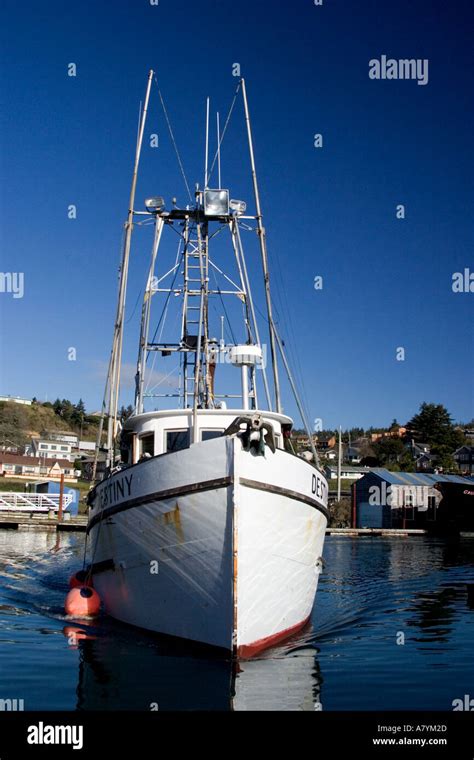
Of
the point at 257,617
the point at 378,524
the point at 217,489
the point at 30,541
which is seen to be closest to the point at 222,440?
the point at 217,489

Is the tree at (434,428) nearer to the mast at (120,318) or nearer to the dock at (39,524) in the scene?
the dock at (39,524)

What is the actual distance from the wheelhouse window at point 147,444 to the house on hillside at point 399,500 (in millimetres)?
47736

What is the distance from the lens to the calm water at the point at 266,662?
10352mm

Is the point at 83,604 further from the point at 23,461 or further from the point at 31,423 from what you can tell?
the point at 31,423

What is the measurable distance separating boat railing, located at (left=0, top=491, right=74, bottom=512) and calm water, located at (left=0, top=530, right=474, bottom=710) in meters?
36.1

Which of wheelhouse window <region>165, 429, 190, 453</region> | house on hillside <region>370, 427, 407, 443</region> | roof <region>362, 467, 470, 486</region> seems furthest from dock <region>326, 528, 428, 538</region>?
house on hillside <region>370, 427, 407, 443</region>

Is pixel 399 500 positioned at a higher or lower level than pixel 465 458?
lower

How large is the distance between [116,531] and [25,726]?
21.7 ft

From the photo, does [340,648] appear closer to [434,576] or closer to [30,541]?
[434,576]

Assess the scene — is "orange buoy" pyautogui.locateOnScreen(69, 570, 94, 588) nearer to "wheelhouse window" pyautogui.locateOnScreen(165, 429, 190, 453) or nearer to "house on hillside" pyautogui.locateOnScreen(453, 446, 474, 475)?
"wheelhouse window" pyautogui.locateOnScreen(165, 429, 190, 453)

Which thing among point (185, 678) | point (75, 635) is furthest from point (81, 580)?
point (185, 678)

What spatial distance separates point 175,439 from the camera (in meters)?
15.7

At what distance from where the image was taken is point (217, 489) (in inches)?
504

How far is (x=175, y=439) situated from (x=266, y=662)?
518 centimetres
